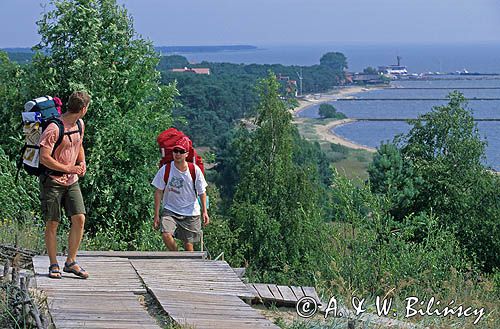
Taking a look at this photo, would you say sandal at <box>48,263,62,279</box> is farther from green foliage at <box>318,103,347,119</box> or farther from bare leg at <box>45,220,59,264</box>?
green foliage at <box>318,103,347,119</box>

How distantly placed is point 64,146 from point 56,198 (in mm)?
409

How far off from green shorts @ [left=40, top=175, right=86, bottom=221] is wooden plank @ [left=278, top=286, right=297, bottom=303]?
5.71ft

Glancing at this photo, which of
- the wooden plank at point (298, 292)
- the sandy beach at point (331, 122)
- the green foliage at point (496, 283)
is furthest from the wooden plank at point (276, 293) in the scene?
the sandy beach at point (331, 122)

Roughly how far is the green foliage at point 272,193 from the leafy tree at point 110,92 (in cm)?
1529

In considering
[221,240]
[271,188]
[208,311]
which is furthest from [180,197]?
[271,188]

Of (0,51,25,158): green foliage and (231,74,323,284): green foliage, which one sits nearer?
(0,51,25,158): green foliage

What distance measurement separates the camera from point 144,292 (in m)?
6.26

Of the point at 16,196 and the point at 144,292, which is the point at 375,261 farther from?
the point at 16,196

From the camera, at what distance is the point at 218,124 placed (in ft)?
325

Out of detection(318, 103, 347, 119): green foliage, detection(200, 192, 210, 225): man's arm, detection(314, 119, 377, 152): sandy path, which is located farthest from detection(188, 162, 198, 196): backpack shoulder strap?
detection(318, 103, 347, 119): green foliage

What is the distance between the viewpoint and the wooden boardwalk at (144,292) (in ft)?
17.9

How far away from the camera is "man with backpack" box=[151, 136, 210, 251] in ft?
25.8

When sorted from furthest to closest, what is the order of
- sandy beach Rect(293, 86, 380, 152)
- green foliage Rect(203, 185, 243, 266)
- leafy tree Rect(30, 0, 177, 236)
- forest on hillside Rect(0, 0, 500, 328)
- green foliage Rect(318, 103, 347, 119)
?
1. green foliage Rect(318, 103, 347, 119)
2. sandy beach Rect(293, 86, 380, 152)
3. green foliage Rect(203, 185, 243, 266)
4. leafy tree Rect(30, 0, 177, 236)
5. forest on hillside Rect(0, 0, 500, 328)

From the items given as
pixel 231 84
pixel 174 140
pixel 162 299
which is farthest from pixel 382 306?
pixel 231 84
